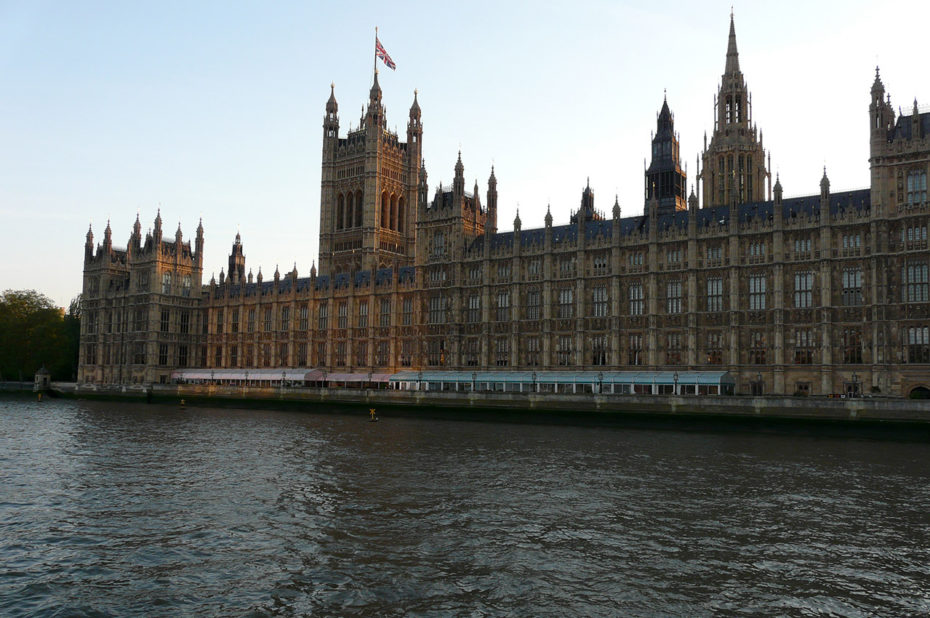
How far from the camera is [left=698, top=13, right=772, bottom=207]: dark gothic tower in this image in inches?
4360

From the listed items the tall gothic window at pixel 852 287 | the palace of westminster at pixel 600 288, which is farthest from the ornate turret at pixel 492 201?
the tall gothic window at pixel 852 287

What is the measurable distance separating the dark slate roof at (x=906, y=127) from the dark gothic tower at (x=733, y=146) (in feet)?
115

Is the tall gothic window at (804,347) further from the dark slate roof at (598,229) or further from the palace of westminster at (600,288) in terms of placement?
the dark slate roof at (598,229)

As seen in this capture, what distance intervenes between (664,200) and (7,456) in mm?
91168

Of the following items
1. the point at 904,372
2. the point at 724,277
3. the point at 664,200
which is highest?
the point at 664,200

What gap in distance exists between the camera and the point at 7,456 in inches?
1841

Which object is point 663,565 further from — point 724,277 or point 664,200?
point 664,200

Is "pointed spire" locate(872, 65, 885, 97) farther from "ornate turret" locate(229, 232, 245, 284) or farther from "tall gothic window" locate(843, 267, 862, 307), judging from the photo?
"ornate turret" locate(229, 232, 245, 284)

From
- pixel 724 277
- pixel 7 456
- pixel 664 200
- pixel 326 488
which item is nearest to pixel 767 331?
pixel 724 277

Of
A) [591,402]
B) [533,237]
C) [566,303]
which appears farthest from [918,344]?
[533,237]

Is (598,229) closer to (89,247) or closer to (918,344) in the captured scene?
(918,344)

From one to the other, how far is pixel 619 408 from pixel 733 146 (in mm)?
57466

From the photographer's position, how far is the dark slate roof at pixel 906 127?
73375mm

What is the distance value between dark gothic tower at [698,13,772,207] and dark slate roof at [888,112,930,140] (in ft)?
115
